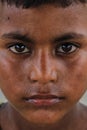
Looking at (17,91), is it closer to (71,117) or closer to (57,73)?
(57,73)

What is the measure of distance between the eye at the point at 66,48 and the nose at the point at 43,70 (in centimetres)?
4

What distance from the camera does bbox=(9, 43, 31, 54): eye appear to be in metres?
1.25

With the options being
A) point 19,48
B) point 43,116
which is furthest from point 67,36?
point 43,116

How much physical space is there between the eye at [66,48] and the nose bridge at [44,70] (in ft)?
0.14

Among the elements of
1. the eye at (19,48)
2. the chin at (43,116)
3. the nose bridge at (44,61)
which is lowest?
the chin at (43,116)

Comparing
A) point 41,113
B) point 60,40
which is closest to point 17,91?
point 41,113

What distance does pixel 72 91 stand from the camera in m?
1.27

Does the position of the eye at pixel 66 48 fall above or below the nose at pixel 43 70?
above

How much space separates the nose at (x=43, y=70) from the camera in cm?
120

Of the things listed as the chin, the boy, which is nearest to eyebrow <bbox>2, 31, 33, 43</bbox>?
the boy

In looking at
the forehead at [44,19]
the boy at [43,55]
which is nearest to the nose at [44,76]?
the boy at [43,55]

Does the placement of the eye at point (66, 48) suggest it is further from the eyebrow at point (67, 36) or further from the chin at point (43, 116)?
the chin at point (43, 116)

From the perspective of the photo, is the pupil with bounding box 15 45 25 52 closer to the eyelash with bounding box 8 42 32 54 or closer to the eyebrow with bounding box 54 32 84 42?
the eyelash with bounding box 8 42 32 54

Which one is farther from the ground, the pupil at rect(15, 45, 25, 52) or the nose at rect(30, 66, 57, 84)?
the pupil at rect(15, 45, 25, 52)
